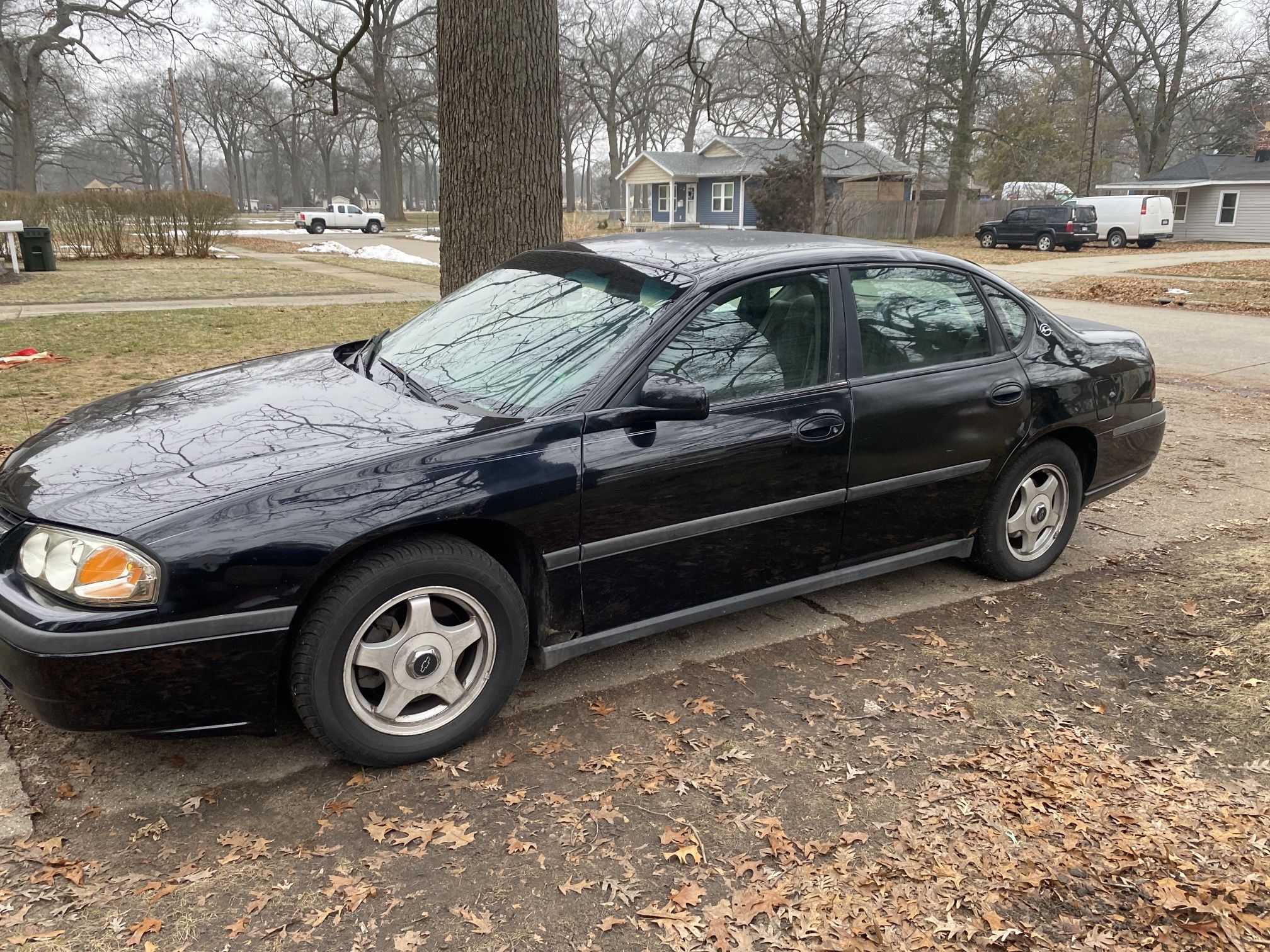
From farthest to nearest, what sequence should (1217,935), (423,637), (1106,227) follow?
1. (1106,227)
2. (423,637)
3. (1217,935)

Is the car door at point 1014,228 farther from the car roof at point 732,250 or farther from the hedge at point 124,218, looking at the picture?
the car roof at point 732,250

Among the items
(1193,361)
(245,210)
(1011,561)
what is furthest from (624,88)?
(1011,561)

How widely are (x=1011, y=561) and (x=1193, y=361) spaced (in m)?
8.13

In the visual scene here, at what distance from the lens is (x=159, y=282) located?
1720cm

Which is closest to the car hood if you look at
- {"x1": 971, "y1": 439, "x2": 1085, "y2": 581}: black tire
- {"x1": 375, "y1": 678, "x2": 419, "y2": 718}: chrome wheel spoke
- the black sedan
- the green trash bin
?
the black sedan

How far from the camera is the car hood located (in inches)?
108

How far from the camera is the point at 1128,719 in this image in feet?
11.0

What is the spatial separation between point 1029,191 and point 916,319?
158ft

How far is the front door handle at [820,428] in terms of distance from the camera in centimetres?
357

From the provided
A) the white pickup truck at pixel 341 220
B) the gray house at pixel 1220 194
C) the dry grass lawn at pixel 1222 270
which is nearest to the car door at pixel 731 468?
the dry grass lawn at pixel 1222 270

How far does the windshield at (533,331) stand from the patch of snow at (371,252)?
22695 millimetres

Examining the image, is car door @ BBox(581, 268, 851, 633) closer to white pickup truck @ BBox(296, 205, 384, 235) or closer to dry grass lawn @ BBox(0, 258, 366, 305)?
dry grass lawn @ BBox(0, 258, 366, 305)

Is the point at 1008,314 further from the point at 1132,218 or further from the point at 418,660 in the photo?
the point at 1132,218

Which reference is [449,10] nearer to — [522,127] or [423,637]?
[522,127]
